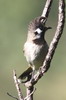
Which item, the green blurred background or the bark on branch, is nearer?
the bark on branch

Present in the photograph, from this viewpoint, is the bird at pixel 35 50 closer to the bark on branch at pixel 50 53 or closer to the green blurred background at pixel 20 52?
the bark on branch at pixel 50 53

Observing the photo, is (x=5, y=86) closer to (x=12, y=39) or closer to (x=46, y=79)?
(x=46, y=79)

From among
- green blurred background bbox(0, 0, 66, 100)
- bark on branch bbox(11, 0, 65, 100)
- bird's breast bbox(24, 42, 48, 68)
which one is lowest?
green blurred background bbox(0, 0, 66, 100)

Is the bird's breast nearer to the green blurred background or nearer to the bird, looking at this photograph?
the bird

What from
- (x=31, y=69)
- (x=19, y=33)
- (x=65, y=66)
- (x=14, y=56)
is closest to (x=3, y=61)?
(x=14, y=56)

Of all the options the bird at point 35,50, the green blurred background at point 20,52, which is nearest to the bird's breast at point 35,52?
the bird at point 35,50

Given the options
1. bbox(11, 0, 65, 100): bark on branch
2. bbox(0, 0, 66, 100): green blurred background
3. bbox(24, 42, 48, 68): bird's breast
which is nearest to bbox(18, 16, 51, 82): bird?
bbox(24, 42, 48, 68): bird's breast

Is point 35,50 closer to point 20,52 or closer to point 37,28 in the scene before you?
point 37,28

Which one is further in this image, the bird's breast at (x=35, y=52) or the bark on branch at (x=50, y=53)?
the bird's breast at (x=35, y=52)
